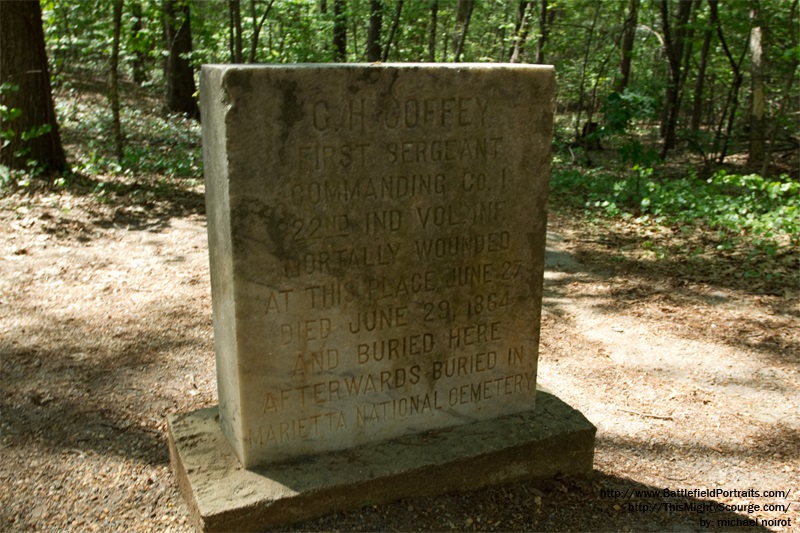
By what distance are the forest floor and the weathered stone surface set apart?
481 mm

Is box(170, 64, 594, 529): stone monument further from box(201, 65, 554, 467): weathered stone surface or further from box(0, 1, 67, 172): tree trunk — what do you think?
box(0, 1, 67, 172): tree trunk

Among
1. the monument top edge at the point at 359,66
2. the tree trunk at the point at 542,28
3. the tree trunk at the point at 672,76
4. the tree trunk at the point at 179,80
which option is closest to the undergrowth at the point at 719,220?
the tree trunk at the point at 672,76

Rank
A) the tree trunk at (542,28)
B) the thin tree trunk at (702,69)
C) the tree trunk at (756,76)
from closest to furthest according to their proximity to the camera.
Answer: the tree trunk at (756,76) < the thin tree trunk at (702,69) < the tree trunk at (542,28)

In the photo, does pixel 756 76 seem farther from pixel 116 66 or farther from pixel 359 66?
pixel 359 66

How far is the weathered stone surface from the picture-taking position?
2629 mm

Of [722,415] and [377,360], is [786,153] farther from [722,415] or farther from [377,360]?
[377,360]

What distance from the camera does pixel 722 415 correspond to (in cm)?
405

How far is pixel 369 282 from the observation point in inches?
115

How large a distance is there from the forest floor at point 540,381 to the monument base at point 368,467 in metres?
0.08

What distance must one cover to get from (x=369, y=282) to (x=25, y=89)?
7.33 meters

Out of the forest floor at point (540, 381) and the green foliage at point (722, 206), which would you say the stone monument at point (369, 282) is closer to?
the forest floor at point (540, 381)

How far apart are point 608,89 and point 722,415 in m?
14.1

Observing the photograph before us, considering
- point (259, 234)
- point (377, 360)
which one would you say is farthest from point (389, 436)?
point (259, 234)

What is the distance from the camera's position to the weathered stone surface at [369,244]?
263 centimetres
